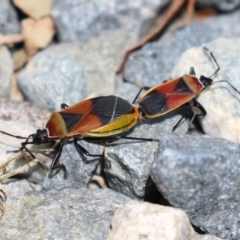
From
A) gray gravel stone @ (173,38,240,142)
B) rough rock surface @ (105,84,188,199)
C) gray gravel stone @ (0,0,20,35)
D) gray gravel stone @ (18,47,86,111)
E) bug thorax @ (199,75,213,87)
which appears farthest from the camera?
gray gravel stone @ (0,0,20,35)

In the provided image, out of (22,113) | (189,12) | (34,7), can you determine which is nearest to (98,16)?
(34,7)

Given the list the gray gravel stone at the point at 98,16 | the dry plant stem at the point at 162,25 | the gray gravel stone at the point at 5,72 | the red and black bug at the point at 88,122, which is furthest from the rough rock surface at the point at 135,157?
the gray gravel stone at the point at 98,16

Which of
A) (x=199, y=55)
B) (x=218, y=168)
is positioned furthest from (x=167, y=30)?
(x=218, y=168)

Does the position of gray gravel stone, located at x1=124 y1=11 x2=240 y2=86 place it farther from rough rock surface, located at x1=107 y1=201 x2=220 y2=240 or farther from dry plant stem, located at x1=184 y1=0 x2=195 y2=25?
rough rock surface, located at x1=107 y1=201 x2=220 y2=240

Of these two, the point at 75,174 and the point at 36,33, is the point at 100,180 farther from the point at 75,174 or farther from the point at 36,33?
the point at 36,33

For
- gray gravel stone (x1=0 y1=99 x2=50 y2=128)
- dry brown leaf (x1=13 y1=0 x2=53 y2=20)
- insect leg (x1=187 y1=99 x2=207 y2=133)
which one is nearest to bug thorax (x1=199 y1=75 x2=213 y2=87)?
insect leg (x1=187 y1=99 x2=207 y2=133)

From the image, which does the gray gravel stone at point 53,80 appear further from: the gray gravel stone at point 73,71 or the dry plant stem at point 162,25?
the dry plant stem at point 162,25
